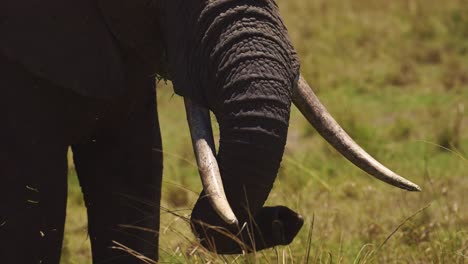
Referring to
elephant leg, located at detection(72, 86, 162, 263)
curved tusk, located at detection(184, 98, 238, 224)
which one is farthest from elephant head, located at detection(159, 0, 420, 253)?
elephant leg, located at detection(72, 86, 162, 263)

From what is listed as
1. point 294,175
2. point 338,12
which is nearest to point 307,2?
point 338,12

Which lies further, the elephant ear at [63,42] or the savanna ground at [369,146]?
the savanna ground at [369,146]

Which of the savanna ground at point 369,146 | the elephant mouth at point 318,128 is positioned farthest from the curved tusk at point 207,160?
the savanna ground at point 369,146

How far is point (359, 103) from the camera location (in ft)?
31.0

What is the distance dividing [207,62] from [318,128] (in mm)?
426

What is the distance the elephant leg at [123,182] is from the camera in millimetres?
4230

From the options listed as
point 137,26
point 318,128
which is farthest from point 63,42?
point 318,128

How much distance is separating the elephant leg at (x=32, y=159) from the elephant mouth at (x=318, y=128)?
44 centimetres

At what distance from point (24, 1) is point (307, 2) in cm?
897

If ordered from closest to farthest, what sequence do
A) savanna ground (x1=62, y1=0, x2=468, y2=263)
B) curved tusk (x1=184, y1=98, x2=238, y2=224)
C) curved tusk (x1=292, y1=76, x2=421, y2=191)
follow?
curved tusk (x1=184, y1=98, x2=238, y2=224)
curved tusk (x1=292, y1=76, x2=421, y2=191)
savanna ground (x1=62, y1=0, x2=468, y2=263)

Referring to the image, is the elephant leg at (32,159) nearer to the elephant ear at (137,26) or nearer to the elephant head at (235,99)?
Result: the elephant ear at (137,26)

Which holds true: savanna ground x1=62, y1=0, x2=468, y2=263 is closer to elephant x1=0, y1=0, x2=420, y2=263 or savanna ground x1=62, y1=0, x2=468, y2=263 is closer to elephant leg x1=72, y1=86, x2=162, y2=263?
elephant leg x1=72, y1=86, x2=162, y2=263

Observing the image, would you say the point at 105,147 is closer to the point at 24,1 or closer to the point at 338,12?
the point at 24,1

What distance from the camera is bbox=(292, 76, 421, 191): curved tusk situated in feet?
12.1
